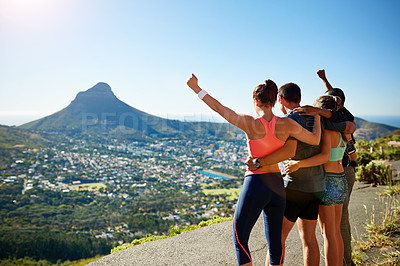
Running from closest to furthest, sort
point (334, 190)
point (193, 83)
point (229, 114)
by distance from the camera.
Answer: point (229, 114) → point (193, 83) → point (334, 190)

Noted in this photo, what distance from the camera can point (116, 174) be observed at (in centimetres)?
5681

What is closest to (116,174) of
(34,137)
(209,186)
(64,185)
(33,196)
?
(64,185)

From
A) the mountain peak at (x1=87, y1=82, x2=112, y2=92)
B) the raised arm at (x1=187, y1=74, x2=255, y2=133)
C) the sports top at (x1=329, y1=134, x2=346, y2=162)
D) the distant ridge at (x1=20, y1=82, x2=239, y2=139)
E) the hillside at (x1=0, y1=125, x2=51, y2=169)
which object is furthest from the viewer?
the mountain peak at (x1=87, y1=82, x2=112, y2=92)

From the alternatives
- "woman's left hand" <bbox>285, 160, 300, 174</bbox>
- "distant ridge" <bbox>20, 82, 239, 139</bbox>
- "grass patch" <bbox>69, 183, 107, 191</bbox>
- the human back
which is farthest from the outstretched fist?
"distant ridge" <bbox>20, 82, 239, 139</bbox>

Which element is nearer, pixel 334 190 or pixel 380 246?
pixel 334 190

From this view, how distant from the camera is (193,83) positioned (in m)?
1.73

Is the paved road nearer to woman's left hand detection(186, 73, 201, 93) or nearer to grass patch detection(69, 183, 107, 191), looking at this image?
woman's left hand detection(186, 73, 201, 93)

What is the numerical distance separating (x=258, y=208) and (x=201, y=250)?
167cm

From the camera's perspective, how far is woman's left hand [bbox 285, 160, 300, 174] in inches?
71.2

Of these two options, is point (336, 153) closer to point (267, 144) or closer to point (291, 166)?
point (291, 166)

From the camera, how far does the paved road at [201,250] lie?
8.96 feet

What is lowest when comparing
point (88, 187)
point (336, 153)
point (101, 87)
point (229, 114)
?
point (88, 187)

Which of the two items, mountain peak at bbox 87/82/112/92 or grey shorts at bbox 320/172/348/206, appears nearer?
grey shorts at bbox 320/172/348/206

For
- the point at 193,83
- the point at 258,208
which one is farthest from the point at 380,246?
the point at 193,83
